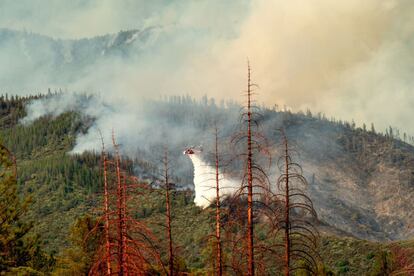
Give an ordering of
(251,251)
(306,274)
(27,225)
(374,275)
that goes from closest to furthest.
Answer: (251,251) < (27,225) < (306,274) < (374,275)

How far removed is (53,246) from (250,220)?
17376 cm

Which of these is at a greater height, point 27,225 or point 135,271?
point 27,225

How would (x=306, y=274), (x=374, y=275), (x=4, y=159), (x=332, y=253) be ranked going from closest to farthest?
(x=4, y=159) → (x=306, y=274) → (x=374, y=275) → (x=332, y=253)

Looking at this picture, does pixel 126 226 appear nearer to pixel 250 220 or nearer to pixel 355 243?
pixel 250 220

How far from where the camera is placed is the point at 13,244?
4078 centimetres

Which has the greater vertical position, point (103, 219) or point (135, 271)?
point (103, 219)

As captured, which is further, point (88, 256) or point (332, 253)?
point (332, 253)

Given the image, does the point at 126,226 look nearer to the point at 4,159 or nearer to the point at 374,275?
the point at 4,159

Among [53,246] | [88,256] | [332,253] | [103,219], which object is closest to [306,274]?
[88,256]

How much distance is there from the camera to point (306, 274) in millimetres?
76312

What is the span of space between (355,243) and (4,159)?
573 feet

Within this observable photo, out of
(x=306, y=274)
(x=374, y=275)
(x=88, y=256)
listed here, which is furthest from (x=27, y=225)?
(x=374, y=275)

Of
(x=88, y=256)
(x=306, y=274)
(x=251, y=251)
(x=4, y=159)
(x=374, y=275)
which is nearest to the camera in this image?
(x=251, y=251)

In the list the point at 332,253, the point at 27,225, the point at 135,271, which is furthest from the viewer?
the point at 332,253
